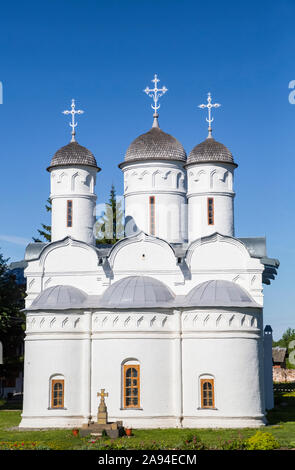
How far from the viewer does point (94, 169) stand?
29.6 meters

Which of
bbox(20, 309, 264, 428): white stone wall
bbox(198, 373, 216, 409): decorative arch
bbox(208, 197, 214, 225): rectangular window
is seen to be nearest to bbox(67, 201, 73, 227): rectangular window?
bbox(20, 309, 264, 428): white stone wall

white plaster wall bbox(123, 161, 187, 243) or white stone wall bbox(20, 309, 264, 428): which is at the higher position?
white plaster wall bbox(123, 161, 187, 243)

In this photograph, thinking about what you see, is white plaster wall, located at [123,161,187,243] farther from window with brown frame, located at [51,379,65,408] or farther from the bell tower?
window with brown frame, located at [51,379,65,408]

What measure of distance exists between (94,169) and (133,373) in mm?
8990

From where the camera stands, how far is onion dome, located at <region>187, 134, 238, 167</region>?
94.9 ft

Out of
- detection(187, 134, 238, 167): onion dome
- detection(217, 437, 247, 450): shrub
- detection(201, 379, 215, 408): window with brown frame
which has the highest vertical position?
detection(187, 134, 238, 167): onion dome

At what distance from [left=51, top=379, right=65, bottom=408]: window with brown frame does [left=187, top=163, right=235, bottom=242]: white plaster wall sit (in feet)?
25.8

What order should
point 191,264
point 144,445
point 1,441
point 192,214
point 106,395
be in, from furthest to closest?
point 192,214, point 191,264, point 106,395, point 1,441, point 144,445

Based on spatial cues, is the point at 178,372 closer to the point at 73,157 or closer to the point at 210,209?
the point at 210,209

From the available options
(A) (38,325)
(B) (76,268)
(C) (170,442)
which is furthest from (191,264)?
(C) (170,442)

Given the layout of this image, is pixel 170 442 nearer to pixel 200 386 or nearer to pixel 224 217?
pixel 200 386

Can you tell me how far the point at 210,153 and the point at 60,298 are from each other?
841 centimetres

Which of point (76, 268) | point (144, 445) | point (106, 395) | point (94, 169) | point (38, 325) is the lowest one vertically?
point (144, 445)

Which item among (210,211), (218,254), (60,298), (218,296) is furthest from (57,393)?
(210,211)
